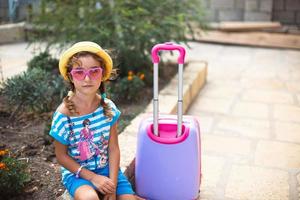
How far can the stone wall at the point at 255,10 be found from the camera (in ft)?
25.9

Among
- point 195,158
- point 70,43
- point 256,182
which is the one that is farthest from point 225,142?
point 70,43

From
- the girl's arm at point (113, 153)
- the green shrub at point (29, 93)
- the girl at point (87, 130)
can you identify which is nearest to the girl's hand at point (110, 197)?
the girl at point (87, 130)

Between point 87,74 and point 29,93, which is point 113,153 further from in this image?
point 29,93

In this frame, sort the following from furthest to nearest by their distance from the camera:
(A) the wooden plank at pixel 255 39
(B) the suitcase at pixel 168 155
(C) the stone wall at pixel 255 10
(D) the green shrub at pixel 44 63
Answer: (C) the stone wall at pixel 255 10 < (A) the wooden plank at pixel 255 39 < (D) the green shrub at pixel 44 63 < (B) the suitcase at pixel 168 155

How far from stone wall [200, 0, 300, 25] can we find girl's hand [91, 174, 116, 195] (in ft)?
20.5

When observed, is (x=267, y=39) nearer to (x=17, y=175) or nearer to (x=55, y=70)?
(x=55, y=70)

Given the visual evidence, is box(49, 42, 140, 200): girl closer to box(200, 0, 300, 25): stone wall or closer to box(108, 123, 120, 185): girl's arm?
box(108, 123, 120, 185): girl's arm

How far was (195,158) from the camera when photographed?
2.35 m

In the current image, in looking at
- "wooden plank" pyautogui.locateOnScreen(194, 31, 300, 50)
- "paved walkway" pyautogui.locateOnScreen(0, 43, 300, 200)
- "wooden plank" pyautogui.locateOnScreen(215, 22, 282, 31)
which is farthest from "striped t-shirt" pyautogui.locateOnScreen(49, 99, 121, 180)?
"wooden plank" pyautogui.locateOnScreen(215, 22, 282, 31)

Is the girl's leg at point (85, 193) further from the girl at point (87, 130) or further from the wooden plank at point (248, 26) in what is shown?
the wooden plank at point (248, 26)

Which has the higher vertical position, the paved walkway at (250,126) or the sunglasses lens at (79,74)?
the sunglasses lens at (79,74)

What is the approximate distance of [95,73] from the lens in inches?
82.0

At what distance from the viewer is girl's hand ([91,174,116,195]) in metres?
2.12

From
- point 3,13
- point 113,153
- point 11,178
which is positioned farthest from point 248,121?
point 3,13
